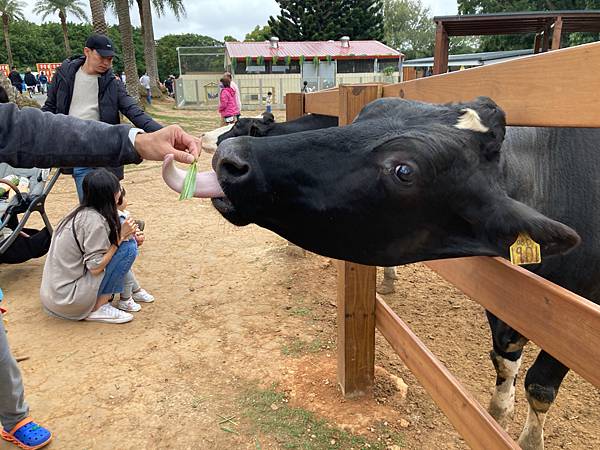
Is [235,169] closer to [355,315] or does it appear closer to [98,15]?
[355,315]

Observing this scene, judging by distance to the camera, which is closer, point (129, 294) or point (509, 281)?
point (509, 281)

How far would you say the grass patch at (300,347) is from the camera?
3639 mm

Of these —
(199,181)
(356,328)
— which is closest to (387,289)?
(356,328)

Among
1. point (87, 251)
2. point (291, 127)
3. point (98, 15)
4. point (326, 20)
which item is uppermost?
point (326, 20)

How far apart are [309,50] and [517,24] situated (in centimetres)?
2718

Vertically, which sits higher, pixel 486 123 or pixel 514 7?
pixel 514 7

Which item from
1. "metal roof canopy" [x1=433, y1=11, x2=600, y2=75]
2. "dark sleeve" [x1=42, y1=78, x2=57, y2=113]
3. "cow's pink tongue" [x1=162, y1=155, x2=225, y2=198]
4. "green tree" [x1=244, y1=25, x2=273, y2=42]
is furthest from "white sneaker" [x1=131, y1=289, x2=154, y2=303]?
"green tree" [x1=244, y1=25, x2=273, y2=42]

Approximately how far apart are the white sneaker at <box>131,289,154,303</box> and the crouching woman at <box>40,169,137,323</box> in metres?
0.48

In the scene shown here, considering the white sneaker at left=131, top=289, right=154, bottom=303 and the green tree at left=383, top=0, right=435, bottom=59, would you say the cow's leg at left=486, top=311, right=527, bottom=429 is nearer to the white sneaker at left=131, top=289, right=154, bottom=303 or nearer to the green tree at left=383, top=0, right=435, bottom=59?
the white sneaker at left=131, top=289, right=154, bottom=303

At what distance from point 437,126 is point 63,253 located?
11.0ft

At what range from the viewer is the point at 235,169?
5.36ft

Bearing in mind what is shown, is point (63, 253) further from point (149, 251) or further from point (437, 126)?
point (437, 126)

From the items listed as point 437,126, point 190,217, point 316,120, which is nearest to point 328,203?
point 437,126

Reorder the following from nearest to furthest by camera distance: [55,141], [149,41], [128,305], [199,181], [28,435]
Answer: [199,181]
[55,141]
[28,435]
[128,305]
[149,41]
